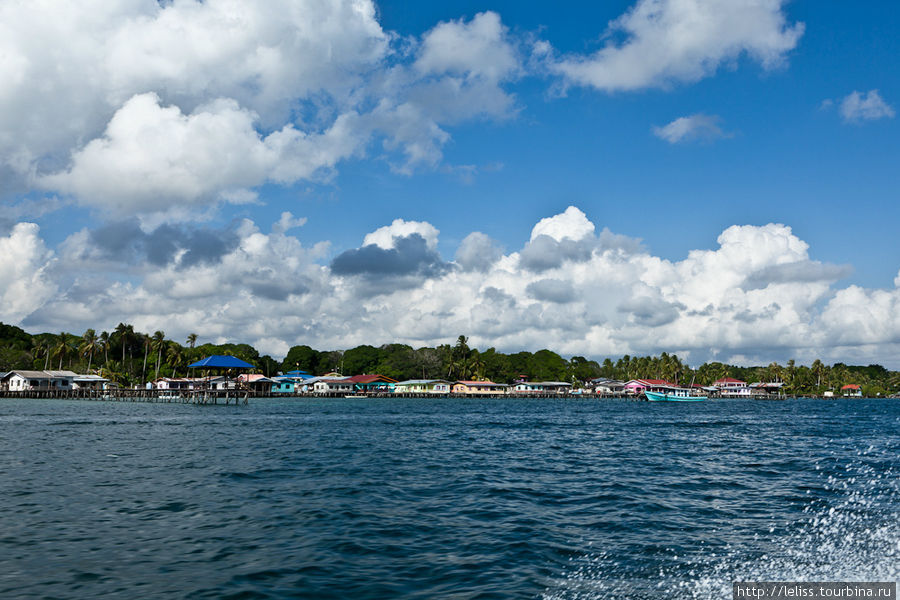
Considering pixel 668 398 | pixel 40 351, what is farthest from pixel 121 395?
pixel 668 398

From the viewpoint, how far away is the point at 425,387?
175750 mm

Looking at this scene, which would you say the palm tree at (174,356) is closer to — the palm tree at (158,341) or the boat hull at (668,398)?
the palm tree at (158,341)

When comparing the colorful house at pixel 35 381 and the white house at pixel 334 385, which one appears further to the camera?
the white house at pixel 334 385

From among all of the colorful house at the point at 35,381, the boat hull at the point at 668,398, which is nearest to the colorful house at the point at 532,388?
the boat hull at the point at 668,398

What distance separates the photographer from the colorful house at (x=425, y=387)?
6841 inches

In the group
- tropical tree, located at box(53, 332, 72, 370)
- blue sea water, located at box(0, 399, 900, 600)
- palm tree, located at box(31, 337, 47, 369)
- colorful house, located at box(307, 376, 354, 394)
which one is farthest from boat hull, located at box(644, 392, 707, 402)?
palm tree, located at box(31, 337, 47, 369)

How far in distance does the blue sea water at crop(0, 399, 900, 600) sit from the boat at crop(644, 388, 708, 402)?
12392 centimetres

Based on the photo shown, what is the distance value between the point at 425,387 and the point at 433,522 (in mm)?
160122

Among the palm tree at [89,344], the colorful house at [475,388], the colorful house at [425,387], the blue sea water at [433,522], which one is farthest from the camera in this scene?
the colorful house at [475,388]

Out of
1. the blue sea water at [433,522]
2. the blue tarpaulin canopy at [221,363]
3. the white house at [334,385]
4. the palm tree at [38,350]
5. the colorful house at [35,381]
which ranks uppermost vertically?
the palm tree at [38,350]

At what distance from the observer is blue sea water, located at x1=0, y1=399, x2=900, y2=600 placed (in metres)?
11.8

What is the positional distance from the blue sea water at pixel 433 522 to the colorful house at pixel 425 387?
140421 mm

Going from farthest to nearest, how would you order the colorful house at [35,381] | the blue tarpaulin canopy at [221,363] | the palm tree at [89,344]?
the palm tree at [89,344] → the colorful house at [35,381] → the blue tarpaulin canopy at [221,363]

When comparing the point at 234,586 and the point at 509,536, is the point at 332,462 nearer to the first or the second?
the point at 509,536
